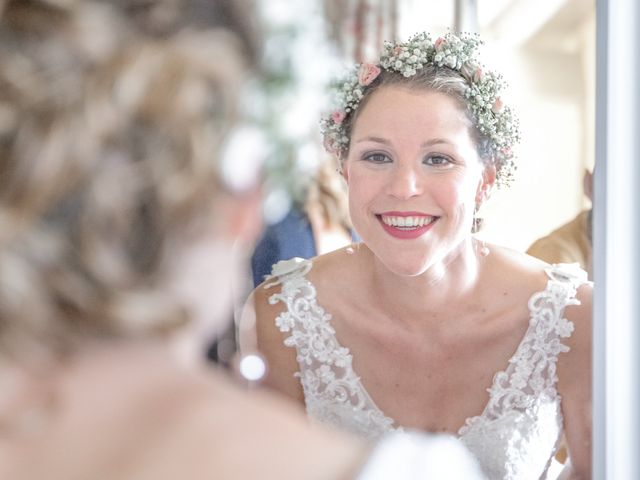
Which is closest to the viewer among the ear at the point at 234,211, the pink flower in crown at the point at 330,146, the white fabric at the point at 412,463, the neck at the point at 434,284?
the white fabric at the point at 412,463

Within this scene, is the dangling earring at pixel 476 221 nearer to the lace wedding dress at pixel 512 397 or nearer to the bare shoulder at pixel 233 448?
the lace wedding dress at pixel 512 397

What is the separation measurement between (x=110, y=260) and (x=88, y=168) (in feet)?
0.20

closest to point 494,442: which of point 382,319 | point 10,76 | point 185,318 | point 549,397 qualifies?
point 549,397

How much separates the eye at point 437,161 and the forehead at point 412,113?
0.03 metres

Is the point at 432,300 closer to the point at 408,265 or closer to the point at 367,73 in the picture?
the point at 408,265

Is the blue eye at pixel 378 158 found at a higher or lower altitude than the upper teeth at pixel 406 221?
higher

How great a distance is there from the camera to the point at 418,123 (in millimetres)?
1061

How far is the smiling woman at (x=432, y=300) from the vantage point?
1.06 metres

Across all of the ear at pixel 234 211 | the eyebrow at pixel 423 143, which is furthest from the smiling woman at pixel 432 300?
the ear at pixel 234 211

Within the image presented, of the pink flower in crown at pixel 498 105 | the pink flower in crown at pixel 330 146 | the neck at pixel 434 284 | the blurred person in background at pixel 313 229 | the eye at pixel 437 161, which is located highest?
the pink flower in crown at pixel 498 105

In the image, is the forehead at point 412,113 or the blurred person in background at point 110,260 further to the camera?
the forehead at point 412,113

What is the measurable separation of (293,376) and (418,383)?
165 millimetres

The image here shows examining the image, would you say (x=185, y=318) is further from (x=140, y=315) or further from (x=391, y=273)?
(x=391, y=273)

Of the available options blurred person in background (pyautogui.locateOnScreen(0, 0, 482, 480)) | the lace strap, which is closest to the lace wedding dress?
the lace strap
